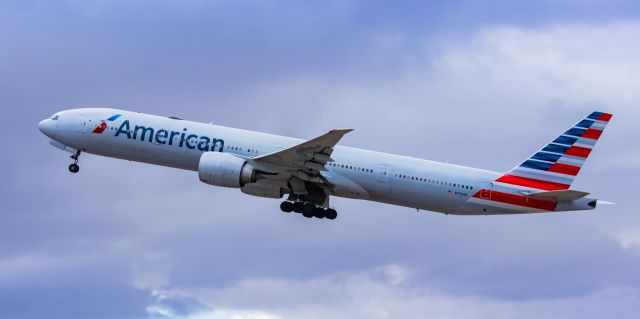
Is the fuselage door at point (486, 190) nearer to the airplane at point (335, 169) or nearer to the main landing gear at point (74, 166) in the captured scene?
the airplane at point (335, 169)

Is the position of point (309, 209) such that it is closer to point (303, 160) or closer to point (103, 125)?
point (303, 160)

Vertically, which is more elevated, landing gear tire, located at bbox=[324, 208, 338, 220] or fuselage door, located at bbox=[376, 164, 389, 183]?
fuselage door, located at bbox=[376, 164, 389, 183]

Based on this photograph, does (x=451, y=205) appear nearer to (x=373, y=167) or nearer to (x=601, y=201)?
(x=373, y=167)

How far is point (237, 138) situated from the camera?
53.4m

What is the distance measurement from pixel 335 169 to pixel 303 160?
2.31m

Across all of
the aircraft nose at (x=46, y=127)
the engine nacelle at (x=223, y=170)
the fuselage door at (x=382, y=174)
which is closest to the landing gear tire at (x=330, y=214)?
the fuselage door at (x=382, y=174)

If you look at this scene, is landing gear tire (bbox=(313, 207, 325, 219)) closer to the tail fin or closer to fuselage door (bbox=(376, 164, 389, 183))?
fuselage door (bbox=(376, 164, 389, 183))

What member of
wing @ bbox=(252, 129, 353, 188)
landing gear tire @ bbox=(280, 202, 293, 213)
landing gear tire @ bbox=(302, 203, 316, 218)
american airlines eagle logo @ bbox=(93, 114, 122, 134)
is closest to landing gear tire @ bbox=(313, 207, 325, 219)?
landing gear tire @ bbox=(302, 203, 316, 218)

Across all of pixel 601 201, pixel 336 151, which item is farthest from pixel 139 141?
pixel 601 201

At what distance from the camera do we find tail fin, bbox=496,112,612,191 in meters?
53.4

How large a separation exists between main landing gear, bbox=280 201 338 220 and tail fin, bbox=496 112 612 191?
10.0m

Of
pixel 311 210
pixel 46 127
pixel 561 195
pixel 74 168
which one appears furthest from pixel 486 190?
pixel 46 127

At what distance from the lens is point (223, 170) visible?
50.9m

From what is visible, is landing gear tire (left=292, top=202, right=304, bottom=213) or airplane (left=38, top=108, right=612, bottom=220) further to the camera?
landing gear tire (left=292, top=202, right=304, bottom=213)
